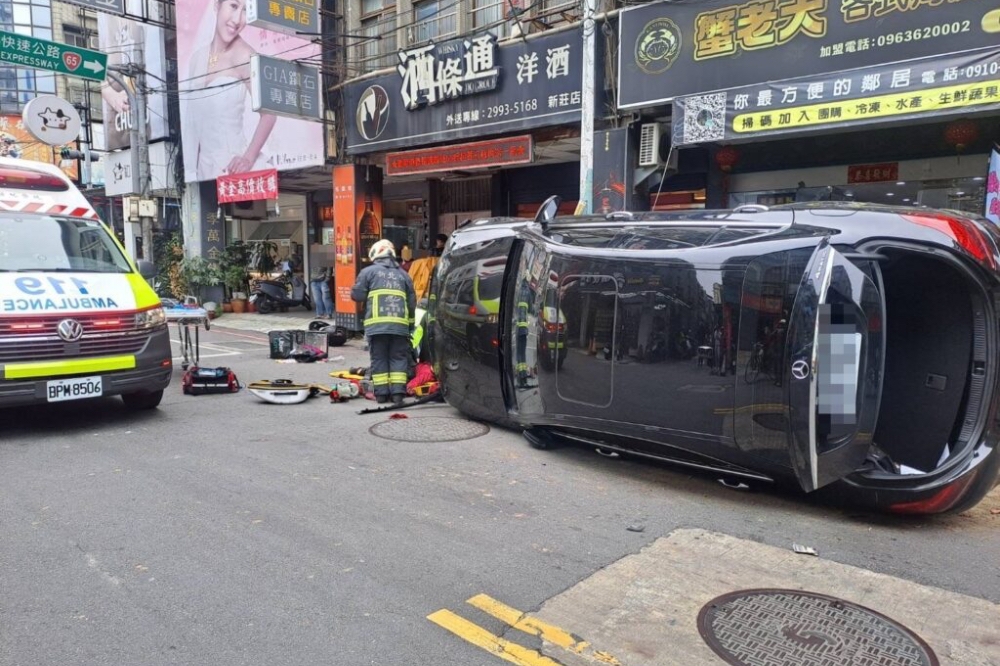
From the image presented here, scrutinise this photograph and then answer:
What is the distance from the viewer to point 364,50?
14516mm

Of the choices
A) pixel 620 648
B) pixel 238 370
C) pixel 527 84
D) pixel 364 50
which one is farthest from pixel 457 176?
pixel 620 648

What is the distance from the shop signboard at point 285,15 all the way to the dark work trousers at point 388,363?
800 cm

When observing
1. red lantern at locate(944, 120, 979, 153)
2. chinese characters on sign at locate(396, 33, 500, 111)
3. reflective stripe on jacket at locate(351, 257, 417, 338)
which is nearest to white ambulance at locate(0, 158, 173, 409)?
reflective stripe on jacket at locate(351, 257, 417, 338)

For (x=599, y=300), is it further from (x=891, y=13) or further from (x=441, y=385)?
(x=891, y=13)

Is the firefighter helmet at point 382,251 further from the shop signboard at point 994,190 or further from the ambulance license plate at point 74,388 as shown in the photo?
the shop signboard at point 994,190

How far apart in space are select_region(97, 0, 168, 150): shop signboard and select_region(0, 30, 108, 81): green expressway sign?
3.88 meters

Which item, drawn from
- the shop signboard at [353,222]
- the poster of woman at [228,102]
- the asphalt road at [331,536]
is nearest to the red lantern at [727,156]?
the asphalt road at [331,536]

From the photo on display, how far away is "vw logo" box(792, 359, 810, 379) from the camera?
400 cm

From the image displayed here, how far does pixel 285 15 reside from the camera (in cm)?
1302

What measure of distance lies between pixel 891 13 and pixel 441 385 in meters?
6.44

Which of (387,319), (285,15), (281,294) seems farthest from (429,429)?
(281,294)

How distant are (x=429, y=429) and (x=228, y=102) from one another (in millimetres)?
13331

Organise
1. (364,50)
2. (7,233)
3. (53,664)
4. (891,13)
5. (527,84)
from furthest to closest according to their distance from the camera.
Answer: (364,50) → (527,84) → (891,13) → (7,233) → (53,664)

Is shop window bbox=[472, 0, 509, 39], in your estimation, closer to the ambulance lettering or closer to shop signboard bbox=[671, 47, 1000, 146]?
shop signboard bbox=[671, 47, 1000, 146]
